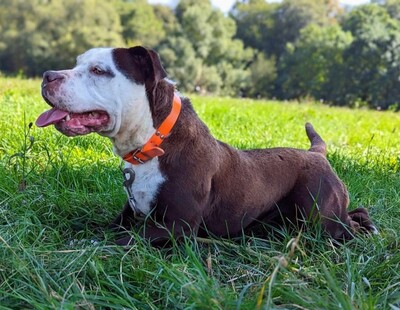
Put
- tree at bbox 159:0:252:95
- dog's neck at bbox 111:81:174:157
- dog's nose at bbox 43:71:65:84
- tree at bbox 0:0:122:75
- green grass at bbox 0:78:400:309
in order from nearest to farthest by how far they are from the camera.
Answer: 1. green grass at bbox 0:78:400:309
2. dog's nose at bbox 43:71:65:84
3. dog's neck at bbox 111:81:174:157
4. tree at bbox 0:0:122:75
5. tree at bbox 159:0:252:95

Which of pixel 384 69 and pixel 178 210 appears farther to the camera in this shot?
pixel 384 69

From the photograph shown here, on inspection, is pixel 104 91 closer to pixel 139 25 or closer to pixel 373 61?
pixel 373 61

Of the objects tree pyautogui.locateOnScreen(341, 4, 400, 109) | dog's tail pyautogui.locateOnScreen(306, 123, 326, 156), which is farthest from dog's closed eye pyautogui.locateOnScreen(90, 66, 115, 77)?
tree pyautogui.locateOnScreen(341, 4, 400, 109)

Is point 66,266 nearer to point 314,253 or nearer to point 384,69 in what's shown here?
point 314,253

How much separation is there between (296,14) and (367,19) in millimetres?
24535

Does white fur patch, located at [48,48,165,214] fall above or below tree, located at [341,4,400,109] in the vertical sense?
above

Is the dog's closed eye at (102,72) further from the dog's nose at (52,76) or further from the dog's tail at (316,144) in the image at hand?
the dog's tail at (316,144)

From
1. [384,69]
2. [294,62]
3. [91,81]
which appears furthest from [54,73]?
[294,62]

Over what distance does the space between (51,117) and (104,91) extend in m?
0.31

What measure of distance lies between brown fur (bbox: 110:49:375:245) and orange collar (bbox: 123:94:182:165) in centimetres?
3

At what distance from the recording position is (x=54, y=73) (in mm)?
2576

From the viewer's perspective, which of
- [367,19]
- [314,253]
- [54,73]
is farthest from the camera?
[367,19]

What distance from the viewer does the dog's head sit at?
2.58 metres

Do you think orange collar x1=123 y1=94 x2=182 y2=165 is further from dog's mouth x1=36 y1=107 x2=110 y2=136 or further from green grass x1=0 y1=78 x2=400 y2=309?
green grass x1=0 y1=78 x2=400 y2=309
